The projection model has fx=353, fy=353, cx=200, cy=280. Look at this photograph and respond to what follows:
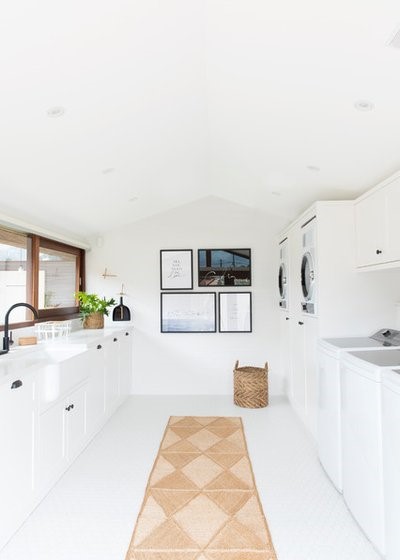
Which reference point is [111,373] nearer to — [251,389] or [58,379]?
[58,379]

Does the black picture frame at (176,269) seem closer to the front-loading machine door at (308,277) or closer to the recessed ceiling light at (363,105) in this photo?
the front-loading machine door at (308,277)

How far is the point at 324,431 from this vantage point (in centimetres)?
246

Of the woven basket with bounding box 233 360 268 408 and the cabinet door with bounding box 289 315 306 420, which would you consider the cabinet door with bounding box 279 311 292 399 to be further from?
the woven basket with bounding box 233 360 268 408

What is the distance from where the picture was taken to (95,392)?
10.3 ft

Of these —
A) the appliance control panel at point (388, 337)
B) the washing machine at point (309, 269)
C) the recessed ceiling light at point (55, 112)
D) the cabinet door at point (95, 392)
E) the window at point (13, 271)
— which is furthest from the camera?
the window at point (13, 271)

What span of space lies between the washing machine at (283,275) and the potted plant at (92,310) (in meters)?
2.02

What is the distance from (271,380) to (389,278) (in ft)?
6.99

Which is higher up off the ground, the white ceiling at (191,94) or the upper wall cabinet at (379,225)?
the white ceiling at (191,94)

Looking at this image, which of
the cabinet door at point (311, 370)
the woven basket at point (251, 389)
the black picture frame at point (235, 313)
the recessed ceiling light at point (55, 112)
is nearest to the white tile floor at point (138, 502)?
the cabinet door at point (311, 370)

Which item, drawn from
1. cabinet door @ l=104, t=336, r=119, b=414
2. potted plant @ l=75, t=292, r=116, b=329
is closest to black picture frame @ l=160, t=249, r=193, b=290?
potted plant @ l=75, t=292, r=116, b=329

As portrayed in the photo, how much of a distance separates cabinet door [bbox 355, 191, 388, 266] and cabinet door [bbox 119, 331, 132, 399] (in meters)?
2.68

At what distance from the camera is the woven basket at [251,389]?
3.87m

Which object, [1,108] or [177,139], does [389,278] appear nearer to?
[177,139]

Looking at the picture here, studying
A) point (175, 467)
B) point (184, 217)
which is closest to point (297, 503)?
point (175, 467)
